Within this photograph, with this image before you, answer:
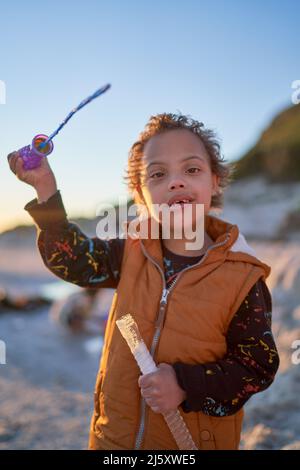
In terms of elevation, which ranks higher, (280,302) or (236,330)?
(280,302)

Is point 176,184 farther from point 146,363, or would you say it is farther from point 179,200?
point 146,363

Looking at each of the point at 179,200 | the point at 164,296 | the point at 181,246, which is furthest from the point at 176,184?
the point at 164,296

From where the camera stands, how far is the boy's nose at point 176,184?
2.21m

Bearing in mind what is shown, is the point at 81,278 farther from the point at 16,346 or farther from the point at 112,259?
the point at 16,346

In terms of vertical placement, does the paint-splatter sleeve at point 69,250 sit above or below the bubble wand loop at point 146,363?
above

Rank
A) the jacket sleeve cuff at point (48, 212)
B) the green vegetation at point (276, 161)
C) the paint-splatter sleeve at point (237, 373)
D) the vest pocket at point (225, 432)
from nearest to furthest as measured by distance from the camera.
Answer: the paint-splatter sleeve at point (237, 373)
the vest pocket at point (225, 432)
the jacket sleeve cuff at point (48, 212)
the green vegetation at point (276, 161)

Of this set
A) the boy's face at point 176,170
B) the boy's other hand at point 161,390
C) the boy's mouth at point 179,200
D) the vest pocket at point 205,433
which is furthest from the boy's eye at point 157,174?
the vest pocket at point 205,433

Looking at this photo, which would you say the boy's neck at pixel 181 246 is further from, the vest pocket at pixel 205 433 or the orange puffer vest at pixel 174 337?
the vest pocket at pixel 205 433

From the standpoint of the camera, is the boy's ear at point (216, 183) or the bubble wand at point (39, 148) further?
the boy's ear at point (216, 183)

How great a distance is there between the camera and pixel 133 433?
212 centimetres

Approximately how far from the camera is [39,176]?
221 cm
